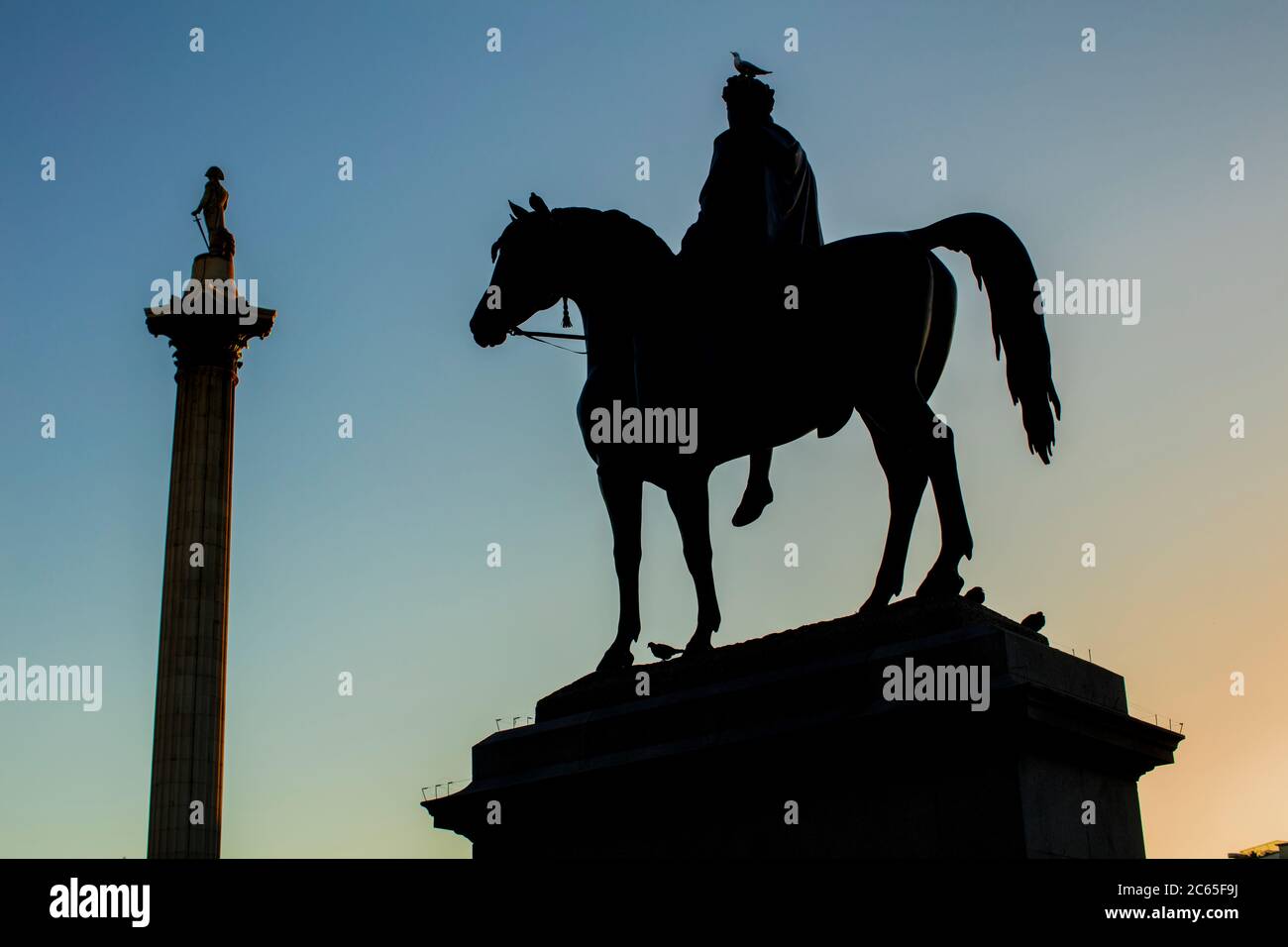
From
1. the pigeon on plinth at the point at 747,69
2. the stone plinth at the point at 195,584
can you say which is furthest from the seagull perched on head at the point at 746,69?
the stone plinth at the point at 195,584

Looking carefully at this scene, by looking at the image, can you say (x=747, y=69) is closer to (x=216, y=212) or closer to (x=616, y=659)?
(x=616, y=659)

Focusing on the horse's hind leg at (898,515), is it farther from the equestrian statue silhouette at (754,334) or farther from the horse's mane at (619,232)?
the horse's mane at (619,232)

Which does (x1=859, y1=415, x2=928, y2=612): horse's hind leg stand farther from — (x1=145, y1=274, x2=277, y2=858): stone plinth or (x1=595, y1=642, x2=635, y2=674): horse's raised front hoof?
(x1=145, y1=274, x2=277, y2=858): stone plinth

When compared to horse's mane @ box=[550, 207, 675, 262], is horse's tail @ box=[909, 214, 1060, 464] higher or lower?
lower

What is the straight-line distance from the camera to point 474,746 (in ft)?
41.8

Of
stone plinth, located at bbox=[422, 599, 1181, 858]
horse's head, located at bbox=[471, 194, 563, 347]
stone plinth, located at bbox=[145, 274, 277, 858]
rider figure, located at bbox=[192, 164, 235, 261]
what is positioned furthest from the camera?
rider figure, located at bbox=[192, 164, 235, 261]

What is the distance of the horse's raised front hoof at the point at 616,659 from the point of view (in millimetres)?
12570

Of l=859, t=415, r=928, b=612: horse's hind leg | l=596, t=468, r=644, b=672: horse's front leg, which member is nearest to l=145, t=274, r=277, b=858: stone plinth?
l=596, t=468, r=644, b=672: horse's front leg

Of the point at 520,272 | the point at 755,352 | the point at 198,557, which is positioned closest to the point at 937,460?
the point at 755,352

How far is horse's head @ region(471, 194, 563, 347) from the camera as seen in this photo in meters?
13.1

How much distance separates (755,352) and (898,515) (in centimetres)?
157

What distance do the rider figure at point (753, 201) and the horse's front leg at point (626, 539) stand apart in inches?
31.6
